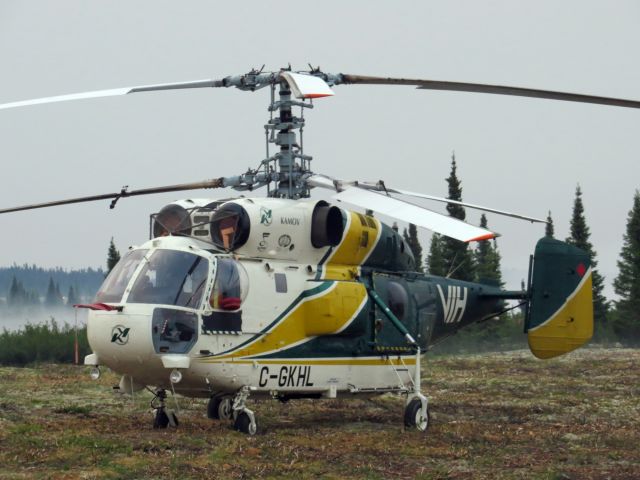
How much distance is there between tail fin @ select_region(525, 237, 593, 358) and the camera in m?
21.0

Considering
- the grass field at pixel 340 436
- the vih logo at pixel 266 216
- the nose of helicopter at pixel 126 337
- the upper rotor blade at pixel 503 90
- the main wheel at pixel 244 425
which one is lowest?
the grass field at pixel 340 436

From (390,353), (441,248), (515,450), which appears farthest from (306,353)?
(441,248)

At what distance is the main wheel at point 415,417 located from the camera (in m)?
18.3

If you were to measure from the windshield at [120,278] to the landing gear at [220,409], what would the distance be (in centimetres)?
360

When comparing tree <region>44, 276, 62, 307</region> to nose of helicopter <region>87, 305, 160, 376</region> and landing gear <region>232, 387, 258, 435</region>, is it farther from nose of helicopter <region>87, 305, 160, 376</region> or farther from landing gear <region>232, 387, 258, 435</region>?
nose of helicopter <region>87, 305, 160, 376</region>

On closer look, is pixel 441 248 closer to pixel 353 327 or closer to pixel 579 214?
pixel 579 214

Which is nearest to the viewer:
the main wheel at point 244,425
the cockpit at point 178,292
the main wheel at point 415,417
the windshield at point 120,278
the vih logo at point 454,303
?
the cockpit at point 178,292

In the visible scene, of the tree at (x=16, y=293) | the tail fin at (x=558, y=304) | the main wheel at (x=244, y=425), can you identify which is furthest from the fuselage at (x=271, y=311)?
the tree at (x=16, y=293)

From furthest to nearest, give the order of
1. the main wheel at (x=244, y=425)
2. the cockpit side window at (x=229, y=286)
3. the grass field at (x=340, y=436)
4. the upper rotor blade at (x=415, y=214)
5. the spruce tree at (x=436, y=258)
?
the spruce tree at (x=436, y=258) < the main wheel at (x=244, y=425) < the cockpit side window at (x=229, y=286) < the upper rotor blade at (x=415, y=214) < the grass field at (x=340, y=436)

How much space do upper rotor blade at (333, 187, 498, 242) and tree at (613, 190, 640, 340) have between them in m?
46.5

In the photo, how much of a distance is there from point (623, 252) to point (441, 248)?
1197 cm

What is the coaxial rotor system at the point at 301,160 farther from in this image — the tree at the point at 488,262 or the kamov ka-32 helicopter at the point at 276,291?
the tree at the point at 488,262

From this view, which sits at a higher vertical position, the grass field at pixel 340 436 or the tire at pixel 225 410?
the tire at pixel 225 410

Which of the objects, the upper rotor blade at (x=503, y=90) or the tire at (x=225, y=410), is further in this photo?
the tire at (x=225, y=410)
